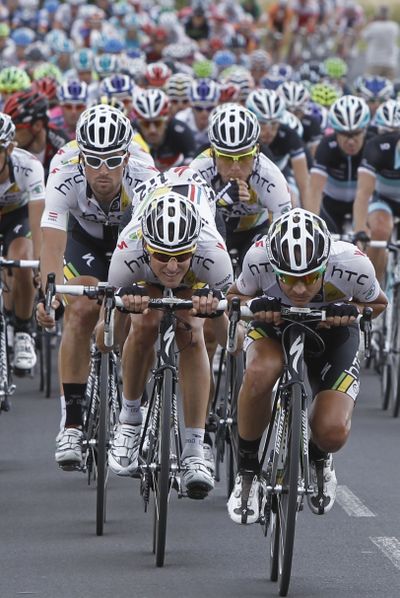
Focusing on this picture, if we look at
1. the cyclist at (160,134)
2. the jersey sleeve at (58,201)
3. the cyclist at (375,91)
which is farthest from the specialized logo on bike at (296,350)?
the cyclist at (375,91)

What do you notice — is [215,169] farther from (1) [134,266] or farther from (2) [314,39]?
(2) [314,39]

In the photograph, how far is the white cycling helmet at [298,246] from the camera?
7.26 m

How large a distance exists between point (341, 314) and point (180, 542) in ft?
5.63

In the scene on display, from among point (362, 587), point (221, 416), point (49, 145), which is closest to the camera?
point (362, 587)

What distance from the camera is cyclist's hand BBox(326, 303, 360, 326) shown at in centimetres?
731

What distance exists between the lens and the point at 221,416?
965 cm

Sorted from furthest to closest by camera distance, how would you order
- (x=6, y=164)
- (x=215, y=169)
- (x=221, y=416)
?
1. (x=6, y=164)
2. (x=215, y=169)
3. (x=221, y=416)

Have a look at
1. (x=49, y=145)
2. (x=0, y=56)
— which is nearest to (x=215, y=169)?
(x=49, y=145)

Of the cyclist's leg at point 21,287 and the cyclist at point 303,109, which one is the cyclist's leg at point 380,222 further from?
the cyclist at point 303,109

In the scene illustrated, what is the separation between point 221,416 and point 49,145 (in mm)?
5191

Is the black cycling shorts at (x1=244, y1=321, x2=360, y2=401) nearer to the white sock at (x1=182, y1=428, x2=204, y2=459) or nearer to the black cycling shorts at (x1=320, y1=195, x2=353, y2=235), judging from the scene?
the white sock at (x1=182, y1=428, x2=204, y2=459)

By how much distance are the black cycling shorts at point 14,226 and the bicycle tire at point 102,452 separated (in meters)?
3.20

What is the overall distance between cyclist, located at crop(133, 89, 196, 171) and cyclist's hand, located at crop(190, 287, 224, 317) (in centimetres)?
754

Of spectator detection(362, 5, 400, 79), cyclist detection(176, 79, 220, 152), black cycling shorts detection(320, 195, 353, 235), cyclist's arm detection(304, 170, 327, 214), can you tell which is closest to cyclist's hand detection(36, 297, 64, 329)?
cyclist's arm detection(304, 170, 327, 214)
